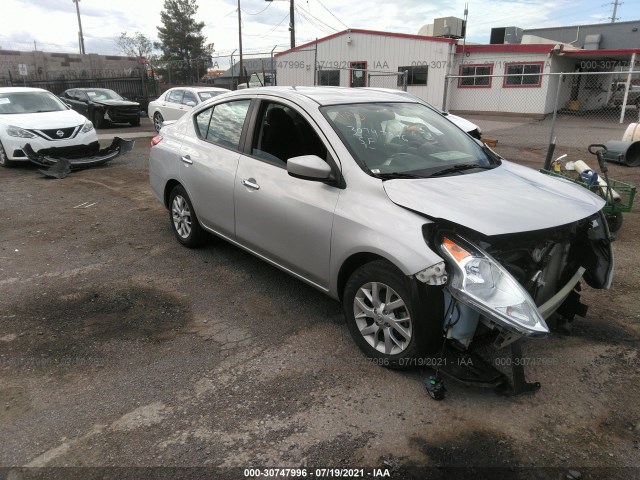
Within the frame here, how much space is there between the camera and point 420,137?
3.93 m

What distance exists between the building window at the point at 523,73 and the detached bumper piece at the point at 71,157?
1925 centimetres

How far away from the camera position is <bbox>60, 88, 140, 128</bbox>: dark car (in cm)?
1806

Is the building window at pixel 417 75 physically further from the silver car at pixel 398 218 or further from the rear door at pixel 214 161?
the silver car at pixel 398 218

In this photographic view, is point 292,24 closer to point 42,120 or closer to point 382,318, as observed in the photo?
point 42,120

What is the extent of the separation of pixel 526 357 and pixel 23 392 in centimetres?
330

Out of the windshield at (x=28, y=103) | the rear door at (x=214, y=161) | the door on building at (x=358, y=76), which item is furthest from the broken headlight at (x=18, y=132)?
the door on building at (x=358, y=76)

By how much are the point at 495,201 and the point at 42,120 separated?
9.82 meters

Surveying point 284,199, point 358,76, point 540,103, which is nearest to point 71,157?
point 284,199

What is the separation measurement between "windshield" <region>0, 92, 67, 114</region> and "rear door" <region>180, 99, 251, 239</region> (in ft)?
24.3

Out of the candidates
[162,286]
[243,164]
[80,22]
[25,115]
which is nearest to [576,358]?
[243,164]

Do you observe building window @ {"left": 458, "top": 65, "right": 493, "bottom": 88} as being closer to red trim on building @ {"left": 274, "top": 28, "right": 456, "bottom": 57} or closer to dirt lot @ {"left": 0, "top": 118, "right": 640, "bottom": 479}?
red trim on building @ {"left": 274, "top": 28, "right": 456, "bottom": 57}

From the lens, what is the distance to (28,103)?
10664mm

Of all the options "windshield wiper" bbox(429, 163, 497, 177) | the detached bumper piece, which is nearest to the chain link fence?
the detached bumper piece

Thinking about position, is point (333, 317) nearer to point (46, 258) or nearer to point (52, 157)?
point (46, 258)
